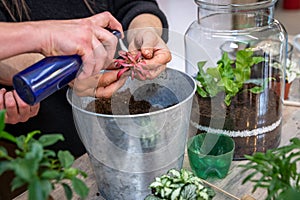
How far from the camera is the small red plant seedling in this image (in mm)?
627

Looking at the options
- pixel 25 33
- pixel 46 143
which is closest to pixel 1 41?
pixel 25 33

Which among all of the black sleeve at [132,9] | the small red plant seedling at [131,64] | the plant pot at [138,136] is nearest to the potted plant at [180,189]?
the plant pot at [138,136]

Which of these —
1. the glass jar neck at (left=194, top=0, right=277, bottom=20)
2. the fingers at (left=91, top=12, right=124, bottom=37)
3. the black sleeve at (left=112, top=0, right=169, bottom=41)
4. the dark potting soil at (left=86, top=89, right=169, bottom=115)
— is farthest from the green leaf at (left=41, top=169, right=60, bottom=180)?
the black sleeve at (left=112, top=0, right=169, bottom=41)

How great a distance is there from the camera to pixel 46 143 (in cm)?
34

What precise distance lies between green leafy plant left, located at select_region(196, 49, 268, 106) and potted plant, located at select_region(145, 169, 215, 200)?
20 centimetres

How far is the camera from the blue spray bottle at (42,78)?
0.46m

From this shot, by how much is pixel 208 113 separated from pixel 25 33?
1.00 feet

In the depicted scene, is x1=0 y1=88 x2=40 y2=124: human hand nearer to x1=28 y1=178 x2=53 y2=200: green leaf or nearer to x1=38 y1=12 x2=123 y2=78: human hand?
x1=38 y1=12 x2=123 y2=78: human hand

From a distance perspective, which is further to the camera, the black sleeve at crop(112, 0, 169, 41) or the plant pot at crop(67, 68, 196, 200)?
the black sleeve at crop(112, 0, 169, 41)

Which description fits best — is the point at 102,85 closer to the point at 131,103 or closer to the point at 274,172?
the point at 131,103

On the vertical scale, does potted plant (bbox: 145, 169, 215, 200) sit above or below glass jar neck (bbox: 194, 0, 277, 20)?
below

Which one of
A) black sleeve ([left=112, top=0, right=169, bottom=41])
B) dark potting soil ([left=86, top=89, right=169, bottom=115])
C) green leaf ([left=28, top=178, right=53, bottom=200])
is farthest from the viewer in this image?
black sleeve ([left=112, top=0, right=169, bottom=41])

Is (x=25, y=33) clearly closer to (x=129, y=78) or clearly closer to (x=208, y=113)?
(x=129, y=78)

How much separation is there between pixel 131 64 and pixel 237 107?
193 millimetres
